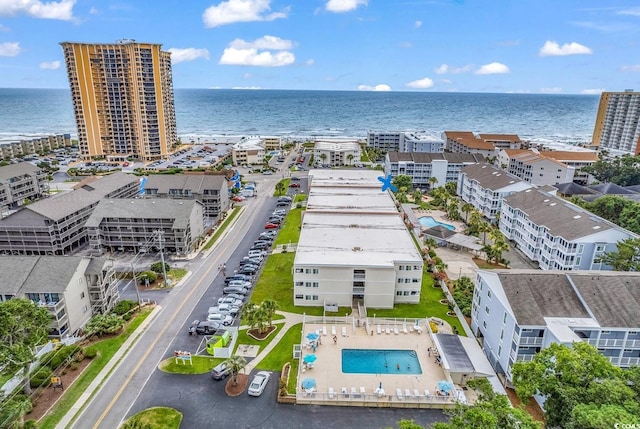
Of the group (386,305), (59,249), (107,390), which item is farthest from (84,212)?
(386,305)

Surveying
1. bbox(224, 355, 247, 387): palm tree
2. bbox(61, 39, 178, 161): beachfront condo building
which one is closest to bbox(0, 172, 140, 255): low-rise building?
bbox(224, 355, 247, 387): palm tree

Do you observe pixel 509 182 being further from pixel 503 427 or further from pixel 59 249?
pixel 59 249

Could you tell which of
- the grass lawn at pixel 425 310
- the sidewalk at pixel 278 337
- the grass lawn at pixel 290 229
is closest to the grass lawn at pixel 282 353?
the sidewalk at pixel 278 337

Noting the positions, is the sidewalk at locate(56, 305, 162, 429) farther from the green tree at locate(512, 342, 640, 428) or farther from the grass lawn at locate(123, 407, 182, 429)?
the green tree at locate(512, 342, 640, 428)

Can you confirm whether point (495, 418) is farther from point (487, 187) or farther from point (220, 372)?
point (487, 187)

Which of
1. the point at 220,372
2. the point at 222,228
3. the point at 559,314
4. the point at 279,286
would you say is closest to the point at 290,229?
the point at 222,228

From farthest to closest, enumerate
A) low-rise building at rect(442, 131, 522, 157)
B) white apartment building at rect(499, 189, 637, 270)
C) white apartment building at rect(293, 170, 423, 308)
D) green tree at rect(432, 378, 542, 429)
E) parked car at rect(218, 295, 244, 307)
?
low-rise building at rect(442, 131, 522, 157), white apartment building at rect(499, 189, 637, 270), parked car at rect(218, 295, 244, 307), white apartment building at rect(293, 170, 423, 308), green tree at rect(432, 378, 542, 429)
